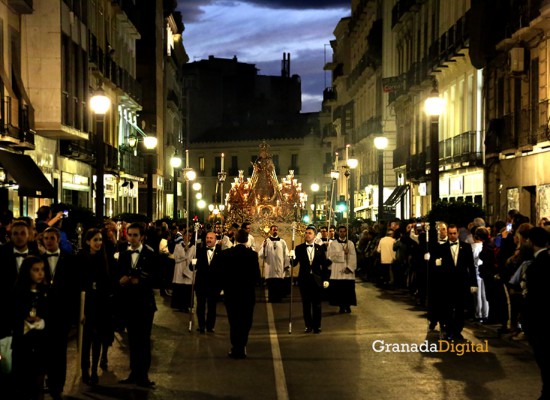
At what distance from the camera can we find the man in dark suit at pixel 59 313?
11227mm

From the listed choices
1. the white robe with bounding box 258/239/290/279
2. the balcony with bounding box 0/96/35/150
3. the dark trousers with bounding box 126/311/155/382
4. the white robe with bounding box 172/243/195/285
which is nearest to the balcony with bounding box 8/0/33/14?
the balcony with bounding box 0/96/35/150

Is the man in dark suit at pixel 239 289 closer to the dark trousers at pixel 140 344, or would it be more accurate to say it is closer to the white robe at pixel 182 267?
the dark trousers at pixel 140 344

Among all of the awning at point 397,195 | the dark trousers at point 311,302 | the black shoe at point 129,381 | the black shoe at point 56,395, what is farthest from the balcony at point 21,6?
the awning at point 397,195

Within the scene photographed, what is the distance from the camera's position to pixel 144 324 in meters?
13.1

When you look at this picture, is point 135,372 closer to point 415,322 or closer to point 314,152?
point 415,322

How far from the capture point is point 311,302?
61.4 feet

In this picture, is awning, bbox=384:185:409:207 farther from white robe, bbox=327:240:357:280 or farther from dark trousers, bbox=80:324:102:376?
dark trousers, bbox=80:324:102:376

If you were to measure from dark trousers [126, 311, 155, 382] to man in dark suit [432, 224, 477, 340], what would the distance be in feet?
18.3

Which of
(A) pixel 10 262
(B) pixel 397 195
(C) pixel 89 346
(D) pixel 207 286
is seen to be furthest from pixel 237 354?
(B) pixel 397 195

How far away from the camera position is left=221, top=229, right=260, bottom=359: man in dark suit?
15195mm

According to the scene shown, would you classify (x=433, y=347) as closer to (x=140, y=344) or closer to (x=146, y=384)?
→ (x=140, y=344)

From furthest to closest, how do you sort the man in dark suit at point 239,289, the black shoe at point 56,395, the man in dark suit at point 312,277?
the man in dark suit at point 312,277 < the man in dark suit at point 239,289 < the black shoe at point 56,395

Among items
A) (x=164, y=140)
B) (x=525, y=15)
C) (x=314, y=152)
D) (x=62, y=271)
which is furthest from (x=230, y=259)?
(x=314, y=152)

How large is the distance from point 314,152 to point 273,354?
101 metres
